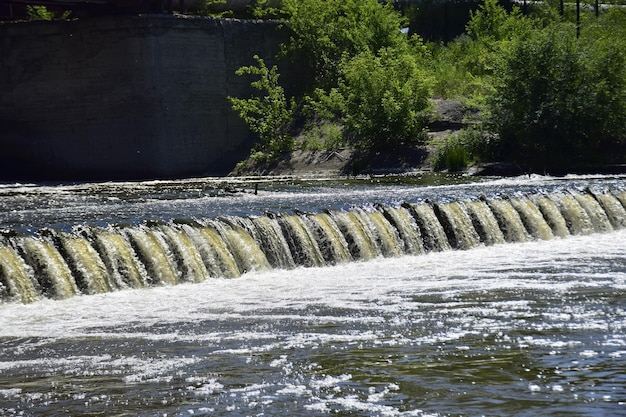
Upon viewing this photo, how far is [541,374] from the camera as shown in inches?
408

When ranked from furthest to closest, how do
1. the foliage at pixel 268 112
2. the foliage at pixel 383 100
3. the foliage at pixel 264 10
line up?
the foliage at pixel 264 10, the foliage at pixel 268 112, the foliage at pixel 383 100

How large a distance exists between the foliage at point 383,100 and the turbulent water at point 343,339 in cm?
1282

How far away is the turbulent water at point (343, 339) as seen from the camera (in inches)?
383

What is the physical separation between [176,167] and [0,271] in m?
17.9

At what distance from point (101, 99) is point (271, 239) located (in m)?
15.8

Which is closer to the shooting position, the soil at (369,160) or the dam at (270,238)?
the dam at (270,238)

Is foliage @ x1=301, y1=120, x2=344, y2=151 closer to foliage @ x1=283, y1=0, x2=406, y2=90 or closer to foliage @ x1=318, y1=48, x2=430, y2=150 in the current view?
foliage @ x1=318, y1=48, x2=430, y2=150

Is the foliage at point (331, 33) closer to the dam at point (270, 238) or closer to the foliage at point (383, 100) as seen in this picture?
the foliage at point (383, 100)

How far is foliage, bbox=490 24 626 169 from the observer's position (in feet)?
102

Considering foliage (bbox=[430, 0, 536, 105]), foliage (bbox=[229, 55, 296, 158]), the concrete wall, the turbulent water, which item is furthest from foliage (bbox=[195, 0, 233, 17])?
the turbulent water

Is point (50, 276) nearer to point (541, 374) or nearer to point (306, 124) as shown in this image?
point (541, 374)

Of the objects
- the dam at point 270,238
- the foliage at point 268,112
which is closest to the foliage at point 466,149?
the foliage at point 268,112

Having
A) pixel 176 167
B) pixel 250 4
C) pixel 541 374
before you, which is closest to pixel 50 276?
pixel 541 374

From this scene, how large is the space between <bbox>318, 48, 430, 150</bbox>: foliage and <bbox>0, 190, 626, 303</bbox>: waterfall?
32.3ft
